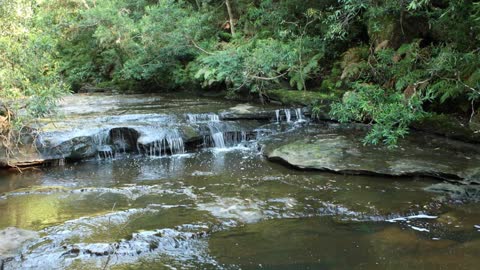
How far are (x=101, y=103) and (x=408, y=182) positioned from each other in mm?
10701

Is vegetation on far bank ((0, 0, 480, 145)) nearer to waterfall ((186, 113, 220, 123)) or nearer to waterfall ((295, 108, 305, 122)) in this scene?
waterfall ((295, 108, 305, 122))

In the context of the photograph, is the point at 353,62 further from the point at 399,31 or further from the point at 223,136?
the point at 223,136

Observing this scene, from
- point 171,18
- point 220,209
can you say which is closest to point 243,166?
point 220,209

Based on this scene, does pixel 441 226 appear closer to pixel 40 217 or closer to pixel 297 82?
pixel 40 217

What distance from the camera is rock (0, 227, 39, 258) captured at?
15.8 ft

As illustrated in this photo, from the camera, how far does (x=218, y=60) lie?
13680 mm

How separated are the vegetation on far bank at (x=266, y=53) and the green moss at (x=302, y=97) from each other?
2.8 inches

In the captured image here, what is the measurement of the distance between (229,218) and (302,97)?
7.71 metres

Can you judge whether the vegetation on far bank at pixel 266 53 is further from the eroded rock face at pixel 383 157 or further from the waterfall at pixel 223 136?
the waterfall at pixel 223 136

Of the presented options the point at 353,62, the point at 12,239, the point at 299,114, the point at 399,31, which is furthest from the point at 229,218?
the point at 353,62

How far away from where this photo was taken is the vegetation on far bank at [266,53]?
719 centimetres

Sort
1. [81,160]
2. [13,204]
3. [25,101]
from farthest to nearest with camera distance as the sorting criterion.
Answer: [81,160] → [25,101] → [13,204]

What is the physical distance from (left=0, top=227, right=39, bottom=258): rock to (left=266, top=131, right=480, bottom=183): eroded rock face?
4.66 metres

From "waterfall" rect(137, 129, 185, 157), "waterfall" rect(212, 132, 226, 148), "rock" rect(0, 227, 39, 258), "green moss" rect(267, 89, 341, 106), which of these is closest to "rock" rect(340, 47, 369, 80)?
"green moss" rect(267, 89, 341, 106)
